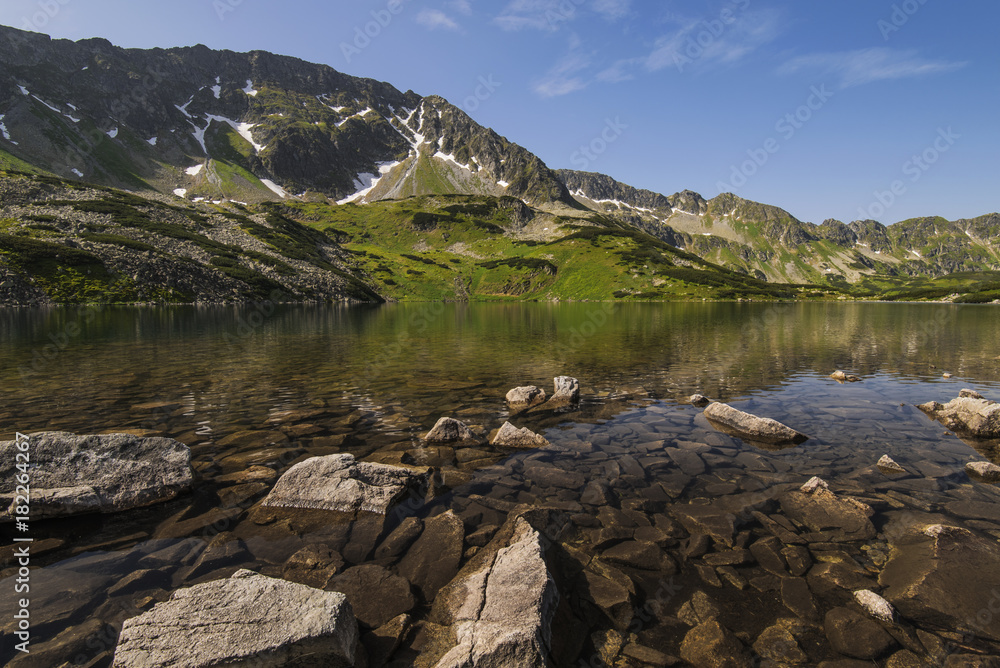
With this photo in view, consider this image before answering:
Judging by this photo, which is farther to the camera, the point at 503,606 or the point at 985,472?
the point at 985,472

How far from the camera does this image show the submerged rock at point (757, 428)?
58.7 ft

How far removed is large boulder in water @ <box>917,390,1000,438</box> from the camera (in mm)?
18250

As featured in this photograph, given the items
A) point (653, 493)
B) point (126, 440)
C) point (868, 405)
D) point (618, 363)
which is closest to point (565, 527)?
point (653, 493)

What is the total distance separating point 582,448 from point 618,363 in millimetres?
21916

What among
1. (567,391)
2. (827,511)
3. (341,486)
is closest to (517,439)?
(341,486)

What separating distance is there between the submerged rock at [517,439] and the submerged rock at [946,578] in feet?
35.6

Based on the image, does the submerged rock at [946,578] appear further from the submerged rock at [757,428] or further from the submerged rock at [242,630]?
the submerged rock at [242,630]

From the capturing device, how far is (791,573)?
9461 mm

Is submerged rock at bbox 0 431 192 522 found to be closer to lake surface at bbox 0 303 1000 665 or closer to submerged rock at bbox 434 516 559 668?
lake surface at bbox 0 303 1000 665

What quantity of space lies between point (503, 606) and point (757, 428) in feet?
51.2

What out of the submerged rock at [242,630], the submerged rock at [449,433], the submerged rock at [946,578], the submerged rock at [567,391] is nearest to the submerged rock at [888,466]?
the submerged rock at [946,578]

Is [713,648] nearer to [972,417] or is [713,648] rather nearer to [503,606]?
[503,606]

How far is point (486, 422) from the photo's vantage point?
20.7m

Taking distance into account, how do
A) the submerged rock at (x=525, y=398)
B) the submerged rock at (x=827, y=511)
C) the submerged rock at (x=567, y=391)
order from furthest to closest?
the submerged rock at (x=567, y=391), the submerged rock at (x=525, y=398), the submerged rock at (x=827, y=511)
